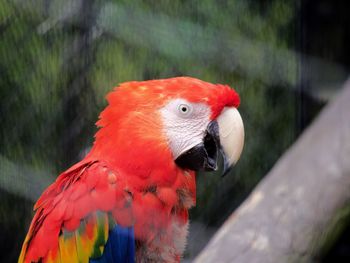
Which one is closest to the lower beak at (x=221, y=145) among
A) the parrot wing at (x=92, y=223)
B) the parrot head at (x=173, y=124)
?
the parrot head at (x=173, y=124)

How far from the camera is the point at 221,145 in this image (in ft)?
3.14

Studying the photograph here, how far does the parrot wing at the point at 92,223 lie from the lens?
2.94 ft

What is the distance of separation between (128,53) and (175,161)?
29 cm

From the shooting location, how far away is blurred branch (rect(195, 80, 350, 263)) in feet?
2.34

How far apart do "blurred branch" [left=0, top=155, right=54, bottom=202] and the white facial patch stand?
0.88ft

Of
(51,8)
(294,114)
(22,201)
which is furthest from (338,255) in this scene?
(51,8)

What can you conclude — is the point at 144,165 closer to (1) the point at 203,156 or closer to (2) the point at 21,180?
(1) the point at 203,156

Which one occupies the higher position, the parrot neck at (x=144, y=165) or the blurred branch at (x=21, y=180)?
the parrot neck at (x=144, y=165)

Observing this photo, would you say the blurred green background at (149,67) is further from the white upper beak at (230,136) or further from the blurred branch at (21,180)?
A: the white upper beak at (230,136)

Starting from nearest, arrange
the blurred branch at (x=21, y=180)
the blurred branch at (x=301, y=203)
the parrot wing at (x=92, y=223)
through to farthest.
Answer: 1. the blurred branch at (x=301, y=203)
2. the parrot wing at (x=92, y=223)
3. the blurred branch at (x=21, y=180)

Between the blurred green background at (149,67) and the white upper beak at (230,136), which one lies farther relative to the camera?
the blurred green background at (149,67)

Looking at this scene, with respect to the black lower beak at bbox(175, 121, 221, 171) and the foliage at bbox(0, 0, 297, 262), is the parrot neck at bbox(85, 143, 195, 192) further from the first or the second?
the foliage at bbox(0, 0, 297, 262)

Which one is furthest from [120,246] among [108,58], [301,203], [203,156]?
[108,58]

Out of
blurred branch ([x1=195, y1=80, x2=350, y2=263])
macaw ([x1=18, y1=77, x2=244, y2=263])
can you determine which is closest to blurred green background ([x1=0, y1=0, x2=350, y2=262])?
macaw ([x1=18, y1=77, x2=244, y2=263])
